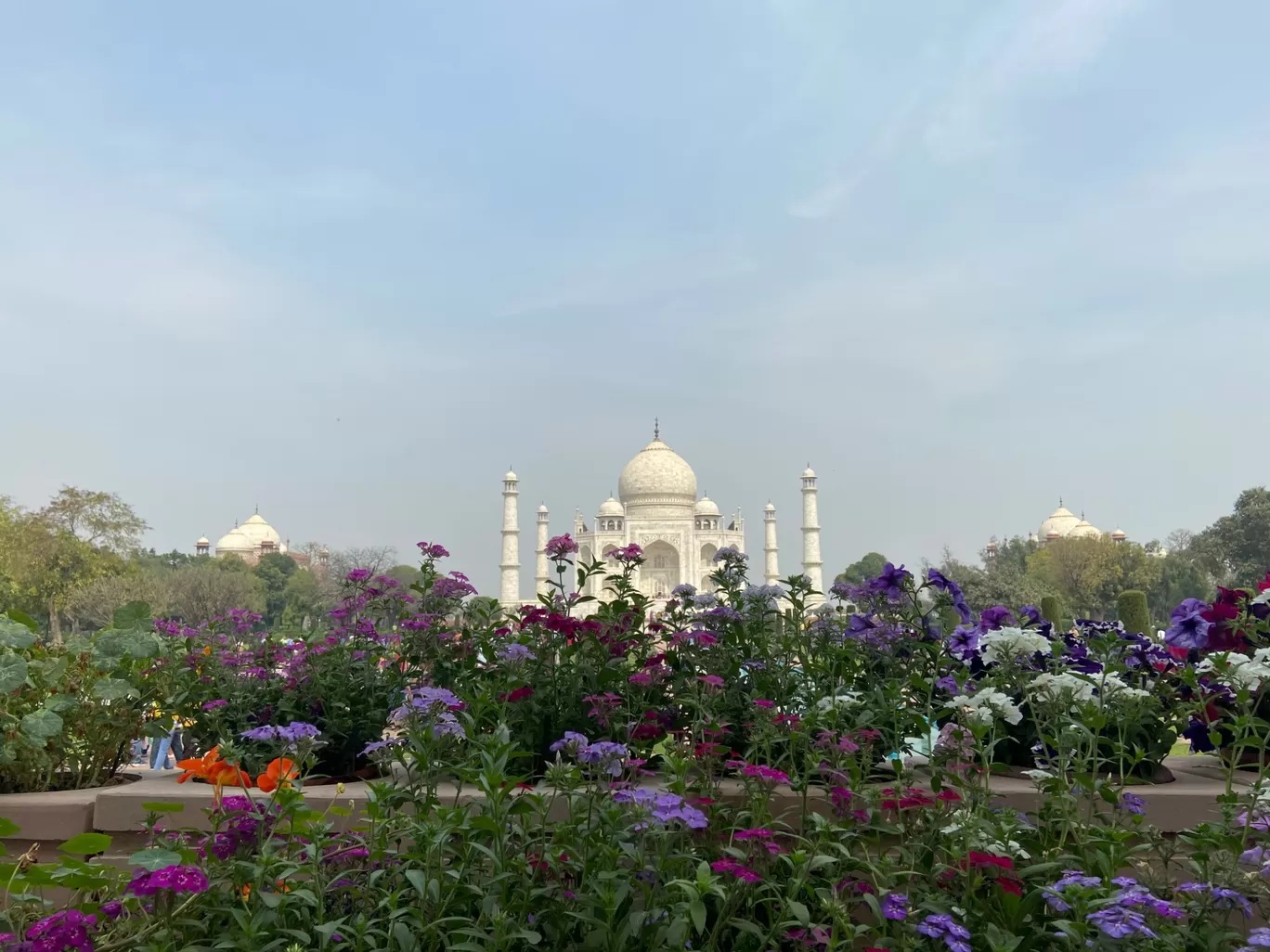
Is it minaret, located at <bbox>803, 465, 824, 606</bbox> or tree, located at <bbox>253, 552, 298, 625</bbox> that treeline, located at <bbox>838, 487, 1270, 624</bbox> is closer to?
minaret, located at <bbox>803, 465, 824, 606</bbox>

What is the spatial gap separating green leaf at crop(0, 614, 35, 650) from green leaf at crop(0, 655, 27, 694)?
6cm

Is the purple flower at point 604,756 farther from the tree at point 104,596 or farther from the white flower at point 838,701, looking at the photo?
the tree at point 104,596

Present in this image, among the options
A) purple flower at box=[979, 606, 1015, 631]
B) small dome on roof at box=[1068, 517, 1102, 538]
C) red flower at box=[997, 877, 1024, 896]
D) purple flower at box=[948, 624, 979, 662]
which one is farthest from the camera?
small dome on roof at box=[1068, 517, 1102, 538]

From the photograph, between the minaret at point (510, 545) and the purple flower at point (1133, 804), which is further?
the minaret at point (510, 545)

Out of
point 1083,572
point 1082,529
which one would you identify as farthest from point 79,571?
point 1082,529

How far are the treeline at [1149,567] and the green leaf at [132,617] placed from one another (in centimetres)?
3478

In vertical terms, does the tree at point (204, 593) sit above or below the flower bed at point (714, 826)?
above

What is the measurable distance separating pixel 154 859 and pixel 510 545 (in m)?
48.4

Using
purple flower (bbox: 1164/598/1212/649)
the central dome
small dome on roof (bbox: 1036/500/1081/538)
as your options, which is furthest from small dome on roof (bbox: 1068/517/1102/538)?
purple flower (bbox: 1164/598/1212/649)

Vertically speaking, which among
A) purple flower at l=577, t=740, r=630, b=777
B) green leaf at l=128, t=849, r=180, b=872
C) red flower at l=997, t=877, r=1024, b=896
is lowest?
red flower at l=997, t=877, r=1024, b=896

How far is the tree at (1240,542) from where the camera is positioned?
37.7 meters

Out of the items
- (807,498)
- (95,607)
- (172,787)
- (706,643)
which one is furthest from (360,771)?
(807,498)

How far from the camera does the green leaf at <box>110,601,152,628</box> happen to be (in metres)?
4.07

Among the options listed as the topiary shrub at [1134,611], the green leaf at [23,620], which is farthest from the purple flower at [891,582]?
the topiary shrub at [1134,611]
